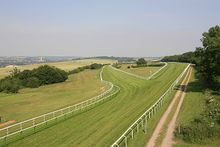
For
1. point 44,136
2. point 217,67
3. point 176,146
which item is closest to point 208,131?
point 176,146

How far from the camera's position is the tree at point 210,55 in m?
43.1

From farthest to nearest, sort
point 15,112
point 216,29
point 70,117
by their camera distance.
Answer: point 216,29 → point 15,112 → point 70,117

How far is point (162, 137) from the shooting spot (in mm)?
22141

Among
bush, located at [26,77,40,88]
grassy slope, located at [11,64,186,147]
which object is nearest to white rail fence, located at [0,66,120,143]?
grassy slope, located at [11,64,186,147]

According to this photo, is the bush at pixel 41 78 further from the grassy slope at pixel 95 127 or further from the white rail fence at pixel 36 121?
the grassy slope at pixel 95 127

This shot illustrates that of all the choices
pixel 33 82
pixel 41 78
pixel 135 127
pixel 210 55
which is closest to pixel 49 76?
pixel 41 78

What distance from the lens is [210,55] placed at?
44.7 metres

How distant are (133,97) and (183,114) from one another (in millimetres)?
17448

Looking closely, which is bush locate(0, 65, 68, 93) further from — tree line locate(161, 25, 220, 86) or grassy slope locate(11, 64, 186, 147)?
tree line locate(161, 25, 220, 86)

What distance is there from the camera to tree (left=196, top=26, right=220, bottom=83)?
4306 cm

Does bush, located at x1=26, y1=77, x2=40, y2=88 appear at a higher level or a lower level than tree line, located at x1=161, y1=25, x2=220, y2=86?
lower

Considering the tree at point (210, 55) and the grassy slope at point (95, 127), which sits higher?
the tree at point (210, 55)

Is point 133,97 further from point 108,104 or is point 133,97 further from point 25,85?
point 25,85

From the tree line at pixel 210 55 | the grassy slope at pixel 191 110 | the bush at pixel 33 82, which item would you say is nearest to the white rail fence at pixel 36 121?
the grassy slope at pixel 191 110
